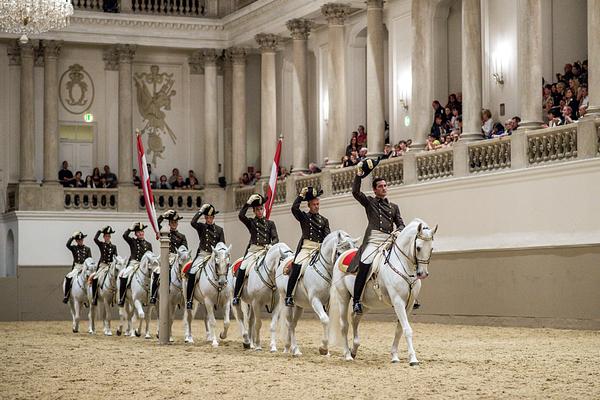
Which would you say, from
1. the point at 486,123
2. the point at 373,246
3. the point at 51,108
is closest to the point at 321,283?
the point at 373,246

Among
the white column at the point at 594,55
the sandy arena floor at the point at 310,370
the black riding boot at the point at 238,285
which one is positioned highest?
the white column at the point at 594,55

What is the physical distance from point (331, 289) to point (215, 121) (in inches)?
891

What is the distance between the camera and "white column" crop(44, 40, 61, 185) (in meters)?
35.3

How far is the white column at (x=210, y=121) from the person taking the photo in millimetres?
36906

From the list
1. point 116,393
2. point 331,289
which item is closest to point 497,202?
point 331,289

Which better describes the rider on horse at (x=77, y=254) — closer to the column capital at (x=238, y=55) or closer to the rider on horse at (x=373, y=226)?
the rider on horse at (x=373, y=226)

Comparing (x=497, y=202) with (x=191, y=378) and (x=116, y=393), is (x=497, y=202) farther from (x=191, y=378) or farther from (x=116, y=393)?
(x=116, y=393)

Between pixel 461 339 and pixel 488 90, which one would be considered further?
pixel 488 90

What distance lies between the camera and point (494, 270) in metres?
23.8

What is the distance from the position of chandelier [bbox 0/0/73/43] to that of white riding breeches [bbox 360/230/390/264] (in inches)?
535

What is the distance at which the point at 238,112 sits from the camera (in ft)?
121

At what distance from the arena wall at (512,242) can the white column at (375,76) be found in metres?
1.86

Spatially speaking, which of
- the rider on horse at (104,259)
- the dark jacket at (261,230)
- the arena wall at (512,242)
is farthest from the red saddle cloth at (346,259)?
the rider on horse at (104,259)

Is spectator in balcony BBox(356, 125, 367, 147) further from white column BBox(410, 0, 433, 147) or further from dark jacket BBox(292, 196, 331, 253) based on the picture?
dark jacket BBox(292, 196, 331, 253)
